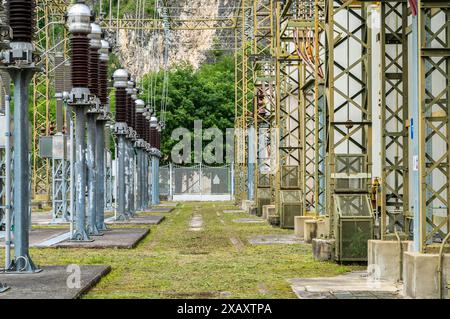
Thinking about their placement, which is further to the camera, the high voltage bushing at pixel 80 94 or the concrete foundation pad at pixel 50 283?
the high voltage bushing at pixel 80 94

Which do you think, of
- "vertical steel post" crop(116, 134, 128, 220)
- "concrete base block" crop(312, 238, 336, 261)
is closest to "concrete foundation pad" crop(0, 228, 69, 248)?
"vertical steel post" crop(116, 134, 128, 220)

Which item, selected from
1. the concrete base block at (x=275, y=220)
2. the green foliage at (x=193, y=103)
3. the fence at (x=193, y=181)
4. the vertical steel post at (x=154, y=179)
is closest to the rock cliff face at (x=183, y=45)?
the green foliage at (x=193, y=103)

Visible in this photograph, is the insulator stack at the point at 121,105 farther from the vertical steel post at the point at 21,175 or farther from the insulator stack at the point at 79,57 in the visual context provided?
the vertical steel post at the point at 21,175

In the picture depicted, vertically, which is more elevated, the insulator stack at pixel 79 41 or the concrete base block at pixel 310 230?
the insulator stack at pixel 79 41

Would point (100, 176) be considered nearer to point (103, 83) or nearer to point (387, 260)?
point (103, 83)

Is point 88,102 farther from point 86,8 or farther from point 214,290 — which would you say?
point 214,290

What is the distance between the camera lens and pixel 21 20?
51.9 feet

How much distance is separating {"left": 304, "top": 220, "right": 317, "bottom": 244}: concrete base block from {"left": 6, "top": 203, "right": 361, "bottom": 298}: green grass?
1.18 m

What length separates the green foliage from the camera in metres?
83.2

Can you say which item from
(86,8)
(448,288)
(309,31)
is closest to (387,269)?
(448,288)

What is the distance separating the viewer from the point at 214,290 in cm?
1440

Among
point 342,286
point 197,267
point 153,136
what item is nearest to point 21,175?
point 197,267

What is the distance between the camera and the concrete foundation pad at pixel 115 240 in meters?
22.7

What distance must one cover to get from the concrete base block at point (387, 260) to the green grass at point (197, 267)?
1.13 m
